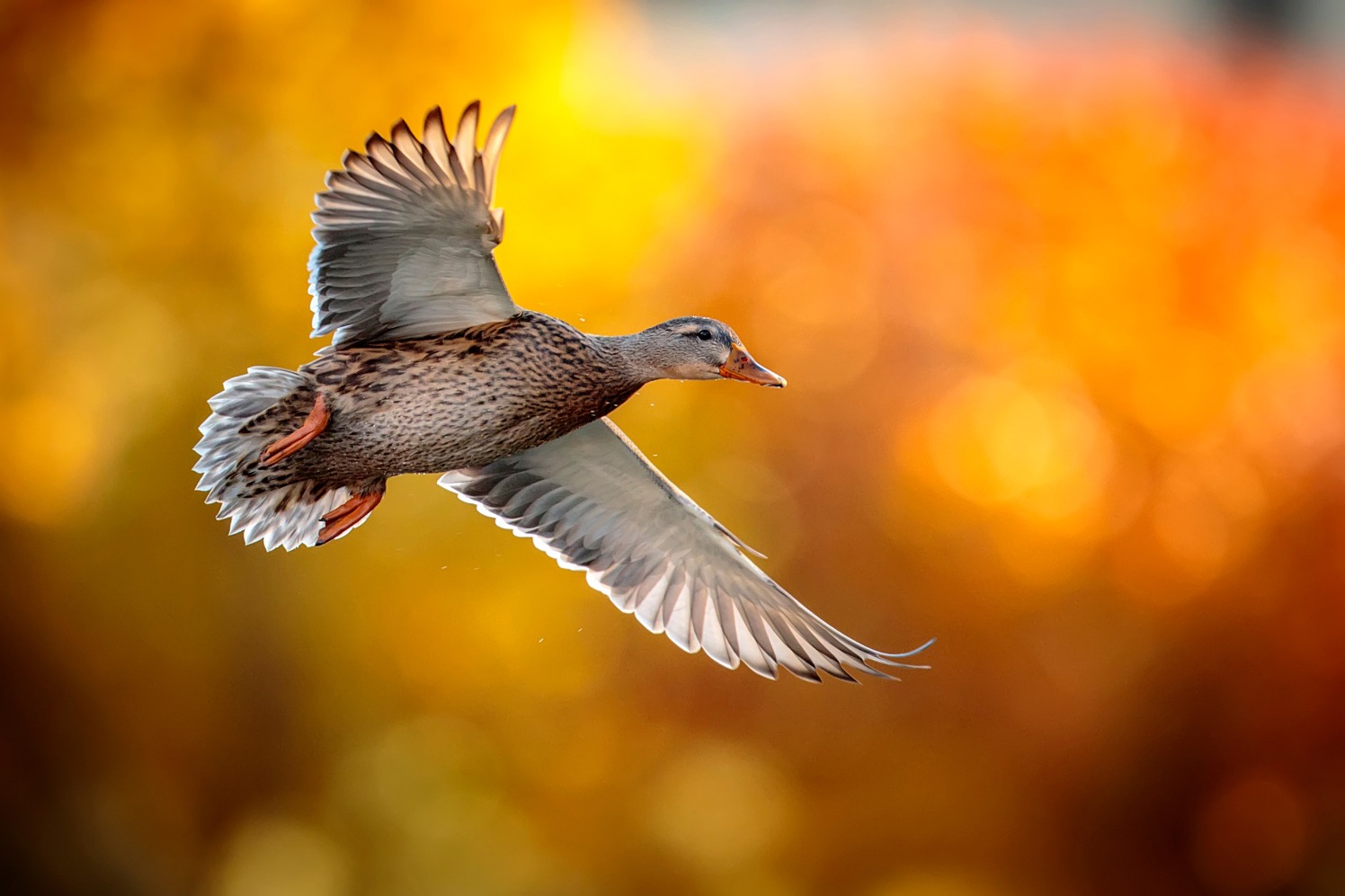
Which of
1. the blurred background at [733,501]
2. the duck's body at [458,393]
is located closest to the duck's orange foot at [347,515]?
the duck's body at [458,393]

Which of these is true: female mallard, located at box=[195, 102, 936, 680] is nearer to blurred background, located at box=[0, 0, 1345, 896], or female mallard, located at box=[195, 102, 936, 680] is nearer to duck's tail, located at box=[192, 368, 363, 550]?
duck's tail, located at box=[192, 368, 363, 550]

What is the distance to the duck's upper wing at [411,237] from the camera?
1.68 meters

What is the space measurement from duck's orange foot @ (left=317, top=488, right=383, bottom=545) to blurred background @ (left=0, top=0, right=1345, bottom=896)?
2000mm

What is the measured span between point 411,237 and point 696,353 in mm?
469

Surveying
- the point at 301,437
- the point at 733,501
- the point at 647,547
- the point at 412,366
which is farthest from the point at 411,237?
the point at 733,501

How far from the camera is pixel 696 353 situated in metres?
1.96

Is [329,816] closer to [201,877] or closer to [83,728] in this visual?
[201,877]

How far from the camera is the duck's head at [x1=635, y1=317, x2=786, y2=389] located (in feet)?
6.35

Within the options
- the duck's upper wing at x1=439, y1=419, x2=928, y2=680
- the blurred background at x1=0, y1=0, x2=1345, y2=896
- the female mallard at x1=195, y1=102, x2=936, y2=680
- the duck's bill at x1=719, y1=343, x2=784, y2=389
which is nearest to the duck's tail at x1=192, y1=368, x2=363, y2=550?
the female mallard at x1=195, y1=102, x2=936, y2=680

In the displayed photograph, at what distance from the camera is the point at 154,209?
417 centimetres

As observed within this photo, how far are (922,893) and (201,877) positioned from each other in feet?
8.44

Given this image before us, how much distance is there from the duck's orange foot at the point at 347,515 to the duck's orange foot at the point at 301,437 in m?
0.20

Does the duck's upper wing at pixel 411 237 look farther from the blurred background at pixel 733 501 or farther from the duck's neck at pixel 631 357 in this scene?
the blurred background at pixel 733 501

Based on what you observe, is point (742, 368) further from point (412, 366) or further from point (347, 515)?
point (347, 515)
